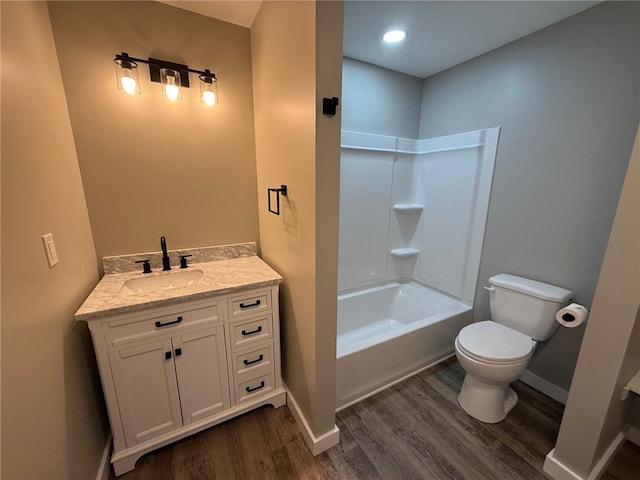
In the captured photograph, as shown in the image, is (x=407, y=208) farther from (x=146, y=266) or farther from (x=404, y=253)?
(x=146, y=266)

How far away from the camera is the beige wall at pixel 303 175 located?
1.09m

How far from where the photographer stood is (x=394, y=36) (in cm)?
180

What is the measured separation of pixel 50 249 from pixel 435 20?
232 cm

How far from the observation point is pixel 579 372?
1.20 metres

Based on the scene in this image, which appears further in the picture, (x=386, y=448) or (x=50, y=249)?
(x=386, y=448)

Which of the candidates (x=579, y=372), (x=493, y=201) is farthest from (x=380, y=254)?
(x=579, y=372)

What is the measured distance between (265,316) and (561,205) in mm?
2015

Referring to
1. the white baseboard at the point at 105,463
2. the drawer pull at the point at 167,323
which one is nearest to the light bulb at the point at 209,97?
the drawer pull at the point at 167,323

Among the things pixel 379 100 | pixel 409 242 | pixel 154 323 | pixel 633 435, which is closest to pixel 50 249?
pixel 154 323

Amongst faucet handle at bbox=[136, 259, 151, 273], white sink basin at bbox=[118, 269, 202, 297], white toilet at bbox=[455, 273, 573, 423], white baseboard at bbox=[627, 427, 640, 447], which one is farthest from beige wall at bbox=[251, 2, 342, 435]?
white baseboard at bbox=[627, 427, 640, 447]

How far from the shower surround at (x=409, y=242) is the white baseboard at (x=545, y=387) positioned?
0.53m

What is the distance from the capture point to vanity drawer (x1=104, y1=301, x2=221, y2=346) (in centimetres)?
122

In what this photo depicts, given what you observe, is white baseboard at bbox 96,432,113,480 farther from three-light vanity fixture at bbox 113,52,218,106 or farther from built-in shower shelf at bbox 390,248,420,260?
built-in shower shelf at bbox 390,248,420,260

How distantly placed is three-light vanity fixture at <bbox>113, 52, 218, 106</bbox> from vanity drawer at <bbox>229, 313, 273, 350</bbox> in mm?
1377
